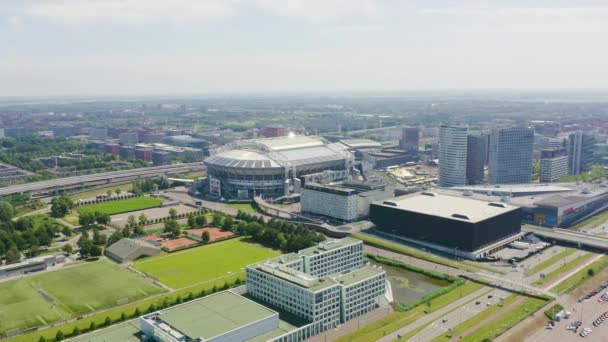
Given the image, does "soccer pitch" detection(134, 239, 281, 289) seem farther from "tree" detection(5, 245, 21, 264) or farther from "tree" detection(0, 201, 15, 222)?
"tree" detection(0, 201, 15, 222)

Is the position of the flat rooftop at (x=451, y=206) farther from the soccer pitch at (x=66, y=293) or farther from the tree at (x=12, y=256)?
the tree at (x=12, y=256)

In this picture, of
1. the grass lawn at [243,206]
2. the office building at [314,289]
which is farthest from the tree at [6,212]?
the office building at [314,289]

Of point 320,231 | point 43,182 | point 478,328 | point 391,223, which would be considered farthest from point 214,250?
point 43,182

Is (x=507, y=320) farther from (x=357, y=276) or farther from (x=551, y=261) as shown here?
(x=551, y=261)

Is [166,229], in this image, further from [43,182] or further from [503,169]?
[503,169]

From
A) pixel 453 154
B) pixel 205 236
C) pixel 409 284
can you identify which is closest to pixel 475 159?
pixel 453 154

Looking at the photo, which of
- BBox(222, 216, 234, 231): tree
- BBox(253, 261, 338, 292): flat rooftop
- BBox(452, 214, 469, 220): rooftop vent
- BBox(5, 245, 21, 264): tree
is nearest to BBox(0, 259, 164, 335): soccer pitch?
BBox(5, 245, 21, 264): tree
